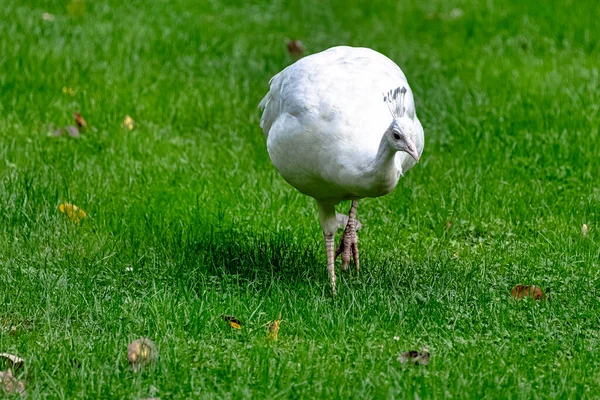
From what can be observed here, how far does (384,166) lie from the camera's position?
4.18 meters

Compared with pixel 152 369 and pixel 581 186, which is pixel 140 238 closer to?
pixel 152 369

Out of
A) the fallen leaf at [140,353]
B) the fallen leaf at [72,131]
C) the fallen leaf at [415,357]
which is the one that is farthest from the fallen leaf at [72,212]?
the fallen leaf at [415,357]

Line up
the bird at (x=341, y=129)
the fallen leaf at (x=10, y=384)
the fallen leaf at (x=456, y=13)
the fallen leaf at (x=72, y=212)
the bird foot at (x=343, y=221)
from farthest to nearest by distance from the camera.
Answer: the fallen leaf at (x=456, y=13) → the bird foot at (x=343, y=221) → the fallen leaf at (x=72, y=212) → the bird at (x=341, y=129) → the fallen leaf at (x=10, y=384)

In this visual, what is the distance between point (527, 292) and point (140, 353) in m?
1.92

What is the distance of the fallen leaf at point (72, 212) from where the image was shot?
5586 millimetres

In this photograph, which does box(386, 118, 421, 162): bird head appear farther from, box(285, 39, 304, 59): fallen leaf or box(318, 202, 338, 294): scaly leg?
box(285, 39, 304, 59): fallen leaf

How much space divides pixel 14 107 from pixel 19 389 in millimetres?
3813

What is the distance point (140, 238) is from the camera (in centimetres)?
532

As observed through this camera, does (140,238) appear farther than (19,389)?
Yes

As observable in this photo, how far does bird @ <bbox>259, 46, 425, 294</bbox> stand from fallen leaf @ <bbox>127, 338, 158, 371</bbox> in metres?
1.10

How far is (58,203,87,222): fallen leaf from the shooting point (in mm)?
5586

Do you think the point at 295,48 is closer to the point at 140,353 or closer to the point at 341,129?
the point at 341,129

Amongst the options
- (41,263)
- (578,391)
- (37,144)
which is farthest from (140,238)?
(578,391)

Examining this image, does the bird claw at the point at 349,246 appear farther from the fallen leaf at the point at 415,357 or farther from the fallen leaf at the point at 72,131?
the fallen leaf at the point at 72,131
